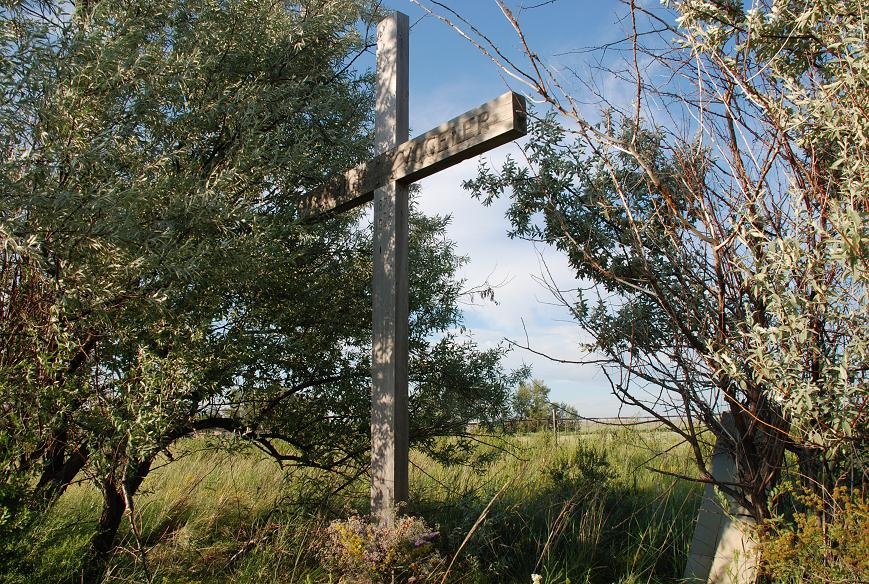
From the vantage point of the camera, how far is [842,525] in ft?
12.1

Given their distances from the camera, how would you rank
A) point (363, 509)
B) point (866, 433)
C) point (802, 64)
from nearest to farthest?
point (866, 433) < point (802, 64) < point (363, 509)

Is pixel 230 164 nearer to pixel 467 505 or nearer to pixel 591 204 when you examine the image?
pixel 591 204

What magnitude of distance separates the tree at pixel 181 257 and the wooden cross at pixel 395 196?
787 mm

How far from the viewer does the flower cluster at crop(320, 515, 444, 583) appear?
3.97 m

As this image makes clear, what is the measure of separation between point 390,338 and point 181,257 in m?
1.45

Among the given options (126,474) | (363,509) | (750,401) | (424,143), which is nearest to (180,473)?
(363,509)

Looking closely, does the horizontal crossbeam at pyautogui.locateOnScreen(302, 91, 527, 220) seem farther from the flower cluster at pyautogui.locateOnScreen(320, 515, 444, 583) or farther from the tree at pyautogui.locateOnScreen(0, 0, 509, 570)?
the flower cluster at pyautogui.locateOnScreen(320, 515, 444, 583)

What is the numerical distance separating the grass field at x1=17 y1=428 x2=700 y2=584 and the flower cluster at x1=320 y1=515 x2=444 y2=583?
0.23 m

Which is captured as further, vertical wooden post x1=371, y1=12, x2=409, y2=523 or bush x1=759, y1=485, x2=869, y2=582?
vertical wooden post x1=371, y1=12, x2=409, y2=523

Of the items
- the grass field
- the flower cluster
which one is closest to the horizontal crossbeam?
the grass field

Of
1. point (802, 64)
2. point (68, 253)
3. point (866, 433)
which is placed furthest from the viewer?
point (802, 64)

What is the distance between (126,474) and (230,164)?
2.43m

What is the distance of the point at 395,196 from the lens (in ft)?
15.4

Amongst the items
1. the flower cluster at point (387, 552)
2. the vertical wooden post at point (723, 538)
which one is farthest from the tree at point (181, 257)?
the vertical wooden post at point (723, 538)
